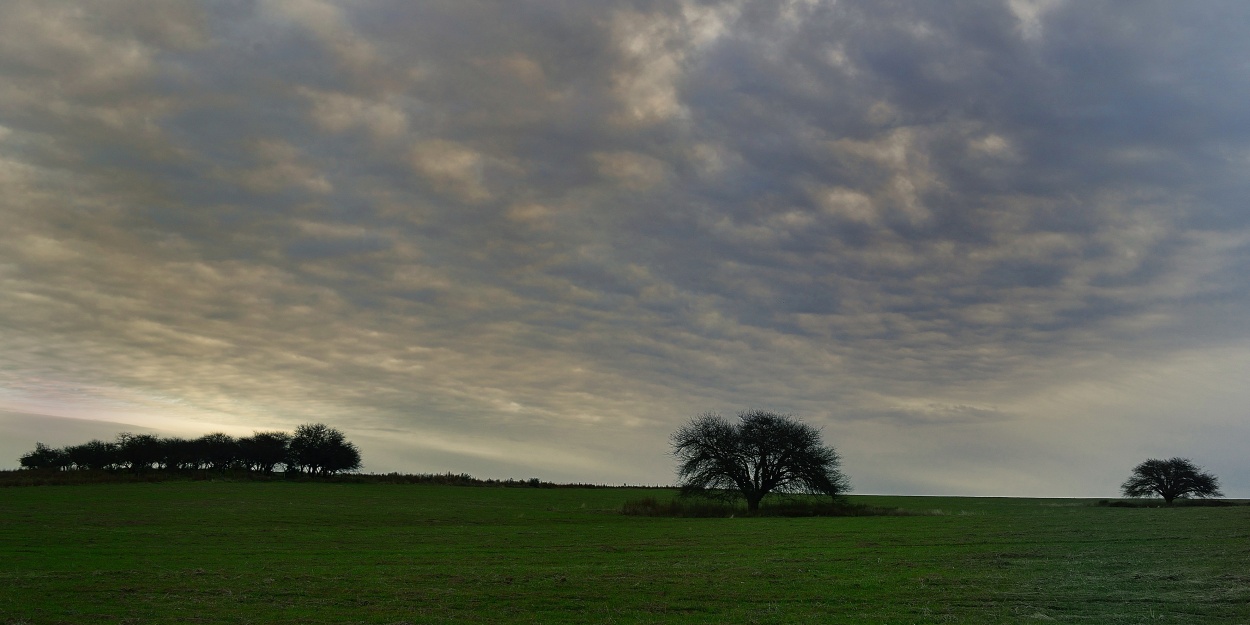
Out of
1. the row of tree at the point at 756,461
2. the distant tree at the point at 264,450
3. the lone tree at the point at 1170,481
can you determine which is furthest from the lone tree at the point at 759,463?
the distant tree at the point at 264,450

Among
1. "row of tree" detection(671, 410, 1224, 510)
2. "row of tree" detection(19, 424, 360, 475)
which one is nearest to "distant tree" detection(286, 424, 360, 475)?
"row of tree" detection(19, 424, 360, 475)

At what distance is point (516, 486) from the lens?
13375 centimetres

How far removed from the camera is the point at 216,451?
139625 mm

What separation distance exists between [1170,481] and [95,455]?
549 ft

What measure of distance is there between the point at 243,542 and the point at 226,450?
382 feet

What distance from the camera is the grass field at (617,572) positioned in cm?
1888

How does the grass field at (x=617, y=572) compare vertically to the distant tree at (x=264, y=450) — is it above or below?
below

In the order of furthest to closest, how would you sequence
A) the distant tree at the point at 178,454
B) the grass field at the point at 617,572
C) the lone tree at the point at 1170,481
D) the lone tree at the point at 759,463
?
the distant tree at the point at 178,454
the lone tree at the point at 1170,481
the lone tree at the point at 759,463
the grass field at the point at 617,572

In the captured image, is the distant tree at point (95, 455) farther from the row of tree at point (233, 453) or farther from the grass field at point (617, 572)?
the grass field at point (617, 572)

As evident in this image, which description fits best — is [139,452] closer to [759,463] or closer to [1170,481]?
[759,463]

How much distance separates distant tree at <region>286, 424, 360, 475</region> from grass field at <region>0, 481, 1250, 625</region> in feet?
290

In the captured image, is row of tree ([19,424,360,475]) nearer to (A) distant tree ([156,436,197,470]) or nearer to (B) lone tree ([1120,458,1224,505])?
(A) distant tree ([156,436,197,470])

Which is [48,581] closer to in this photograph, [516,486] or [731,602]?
[731,602]

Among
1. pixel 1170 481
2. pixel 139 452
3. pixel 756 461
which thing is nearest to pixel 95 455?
pixel 139 452
